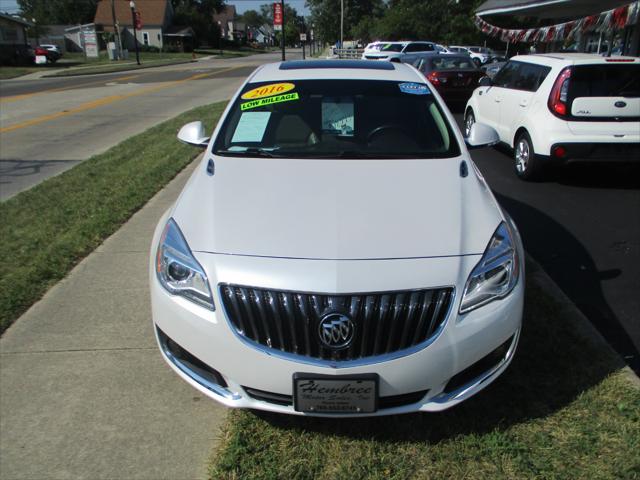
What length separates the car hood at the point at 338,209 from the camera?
101 inches

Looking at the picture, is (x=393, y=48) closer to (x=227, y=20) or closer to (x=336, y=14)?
(x=336, y=14)

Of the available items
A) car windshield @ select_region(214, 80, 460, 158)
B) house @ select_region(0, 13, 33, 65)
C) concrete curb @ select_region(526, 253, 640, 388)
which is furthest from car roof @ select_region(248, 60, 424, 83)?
house @ select_region(0, 13, 33, 65)

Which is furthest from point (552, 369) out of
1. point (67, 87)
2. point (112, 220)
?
point (67, 87)

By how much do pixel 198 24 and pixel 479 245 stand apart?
94.6 m

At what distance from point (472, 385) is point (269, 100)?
2.39 m

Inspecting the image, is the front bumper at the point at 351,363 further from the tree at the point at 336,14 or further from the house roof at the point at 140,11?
the house roof at the point at 140,11

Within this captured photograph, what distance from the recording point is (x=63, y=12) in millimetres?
92062

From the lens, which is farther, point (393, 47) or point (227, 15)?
point (227, 15)

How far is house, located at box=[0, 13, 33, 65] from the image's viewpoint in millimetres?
43000

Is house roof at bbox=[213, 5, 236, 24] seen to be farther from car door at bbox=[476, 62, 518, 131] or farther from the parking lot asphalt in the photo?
the parking lot asphalt

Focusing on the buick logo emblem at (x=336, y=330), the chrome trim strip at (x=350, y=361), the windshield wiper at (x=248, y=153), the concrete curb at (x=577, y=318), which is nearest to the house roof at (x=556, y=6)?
the concrete curb at (x=577, y=318)

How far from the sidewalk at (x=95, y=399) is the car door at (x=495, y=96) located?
623cm

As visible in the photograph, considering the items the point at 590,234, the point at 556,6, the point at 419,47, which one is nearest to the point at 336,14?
the point at 419,47

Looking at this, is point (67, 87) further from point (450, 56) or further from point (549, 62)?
point (549, 62)
